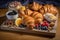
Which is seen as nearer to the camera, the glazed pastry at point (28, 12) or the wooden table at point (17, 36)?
the wooden table at point (17, 36)

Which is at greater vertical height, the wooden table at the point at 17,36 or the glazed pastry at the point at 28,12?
the glazed pastry at the point at 28,12

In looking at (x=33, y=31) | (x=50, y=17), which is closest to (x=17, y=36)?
(x=33, y=31)

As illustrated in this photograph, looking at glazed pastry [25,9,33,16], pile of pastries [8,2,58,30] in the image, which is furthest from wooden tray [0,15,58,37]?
glazed pastry [25,9,33,16]

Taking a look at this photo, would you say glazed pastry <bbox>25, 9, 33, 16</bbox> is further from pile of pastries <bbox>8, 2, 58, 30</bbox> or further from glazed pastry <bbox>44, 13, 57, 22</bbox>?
glazed pastry <bbox>44, 13, 57, 22</bbox>

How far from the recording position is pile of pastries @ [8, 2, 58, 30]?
35.2 inches

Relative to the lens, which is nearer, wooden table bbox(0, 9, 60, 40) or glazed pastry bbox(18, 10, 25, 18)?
wooden table bbox(0, 9, 60, 40)

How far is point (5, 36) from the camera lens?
2.87 ft

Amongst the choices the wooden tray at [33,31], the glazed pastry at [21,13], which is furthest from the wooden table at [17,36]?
the glazed pastry at [21,13]

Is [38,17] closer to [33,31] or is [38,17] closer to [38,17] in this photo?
[38,17]

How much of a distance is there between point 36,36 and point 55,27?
13 centimetres

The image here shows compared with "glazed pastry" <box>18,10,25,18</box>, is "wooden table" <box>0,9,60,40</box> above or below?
below

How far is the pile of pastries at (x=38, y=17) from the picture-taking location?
89 centimetres

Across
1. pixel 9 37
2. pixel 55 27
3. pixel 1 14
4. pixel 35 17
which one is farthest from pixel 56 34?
pixel 1 14

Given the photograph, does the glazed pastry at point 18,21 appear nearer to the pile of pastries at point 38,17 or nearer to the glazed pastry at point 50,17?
the pile of pastries at point 38,17
